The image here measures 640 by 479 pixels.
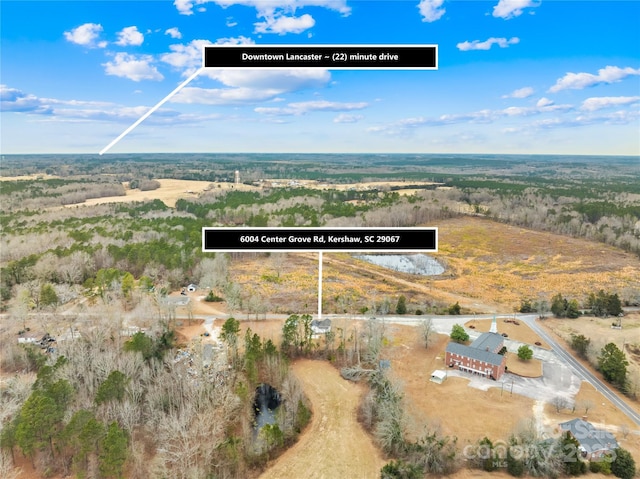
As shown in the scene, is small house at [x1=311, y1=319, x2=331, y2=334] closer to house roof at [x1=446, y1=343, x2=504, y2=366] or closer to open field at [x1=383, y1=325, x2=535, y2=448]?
open field at [x1=383, y1=325, x2=535, y2=448]

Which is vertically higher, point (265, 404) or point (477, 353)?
point (477, 353)

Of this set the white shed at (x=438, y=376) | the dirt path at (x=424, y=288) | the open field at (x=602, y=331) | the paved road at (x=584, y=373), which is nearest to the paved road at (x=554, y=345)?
the paved road at (x=584, y=373)

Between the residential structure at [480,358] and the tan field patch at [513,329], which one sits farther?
the tan field patch at [513,329]

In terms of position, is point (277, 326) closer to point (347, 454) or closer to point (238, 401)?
point (238, 401)

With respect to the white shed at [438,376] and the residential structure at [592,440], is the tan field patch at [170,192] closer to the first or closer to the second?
the white shed at [438,376]

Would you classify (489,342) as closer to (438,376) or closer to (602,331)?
(438,376)

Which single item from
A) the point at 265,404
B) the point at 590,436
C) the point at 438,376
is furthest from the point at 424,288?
the point at 590,436

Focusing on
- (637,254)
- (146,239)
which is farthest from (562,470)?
(637,254)

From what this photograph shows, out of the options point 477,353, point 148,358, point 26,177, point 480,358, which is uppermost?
point 26,177
